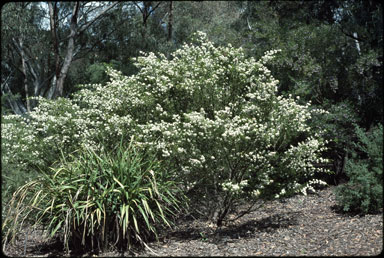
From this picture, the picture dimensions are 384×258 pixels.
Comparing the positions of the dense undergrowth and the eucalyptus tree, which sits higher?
the eucalyptus tree

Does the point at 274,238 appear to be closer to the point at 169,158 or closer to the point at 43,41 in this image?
the point at 169,158

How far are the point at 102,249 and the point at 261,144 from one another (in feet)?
8.30

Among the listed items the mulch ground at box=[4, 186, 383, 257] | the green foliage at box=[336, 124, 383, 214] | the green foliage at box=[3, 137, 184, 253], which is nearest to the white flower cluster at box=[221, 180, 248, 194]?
the mulch ground at box=[4, 186, 383, 257]

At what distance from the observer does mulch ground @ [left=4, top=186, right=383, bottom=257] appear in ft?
14.1

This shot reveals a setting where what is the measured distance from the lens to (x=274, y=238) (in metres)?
4.83

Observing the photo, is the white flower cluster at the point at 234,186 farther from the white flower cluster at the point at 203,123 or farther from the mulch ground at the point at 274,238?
the mulch ground at the point at 274,238

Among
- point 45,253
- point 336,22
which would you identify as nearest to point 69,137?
point 45,253

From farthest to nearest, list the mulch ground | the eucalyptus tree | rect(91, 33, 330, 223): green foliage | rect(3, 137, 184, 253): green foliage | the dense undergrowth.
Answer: the eucalyptus tree → rect(91, 33, 330, 223): green foliage → the dense undergrowth → rect(3, 137, 184, 253): green foliage → the mulch ground

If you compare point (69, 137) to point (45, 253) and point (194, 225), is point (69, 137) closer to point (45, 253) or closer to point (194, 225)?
point (45, 253)

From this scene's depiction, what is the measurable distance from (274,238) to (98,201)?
2404mm

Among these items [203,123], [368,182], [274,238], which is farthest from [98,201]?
[368,182]

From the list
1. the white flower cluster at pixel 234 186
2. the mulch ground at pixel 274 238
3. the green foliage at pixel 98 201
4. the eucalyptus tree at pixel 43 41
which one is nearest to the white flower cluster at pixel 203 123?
the white flower cluster at pixel 234 186

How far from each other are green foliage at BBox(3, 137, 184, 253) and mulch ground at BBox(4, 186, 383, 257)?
0.94 feet

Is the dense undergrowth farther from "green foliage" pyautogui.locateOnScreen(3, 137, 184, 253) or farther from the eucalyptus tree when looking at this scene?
the eucalyptus tree
